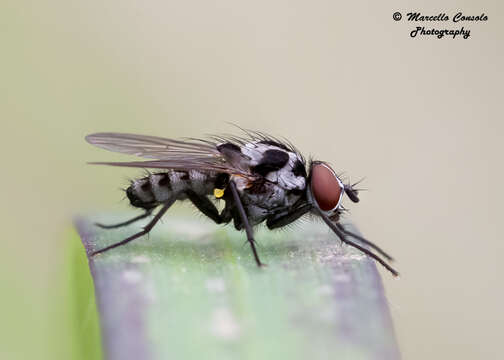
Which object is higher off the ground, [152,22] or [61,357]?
[152,22]

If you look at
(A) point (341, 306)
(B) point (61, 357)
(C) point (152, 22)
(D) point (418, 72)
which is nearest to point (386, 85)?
(D) point (418, 72)

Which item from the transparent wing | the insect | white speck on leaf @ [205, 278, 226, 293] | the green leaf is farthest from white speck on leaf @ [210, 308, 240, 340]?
the insect

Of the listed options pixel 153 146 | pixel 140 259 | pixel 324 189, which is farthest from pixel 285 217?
pixel 140 259

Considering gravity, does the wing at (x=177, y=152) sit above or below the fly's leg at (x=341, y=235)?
above

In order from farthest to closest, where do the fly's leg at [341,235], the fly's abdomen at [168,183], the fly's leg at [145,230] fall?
the fly's abdomen at [168,183]
the fly's leg at [341,235]
the fly's leg at [145,230]

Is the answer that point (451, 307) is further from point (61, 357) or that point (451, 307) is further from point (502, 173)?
point (61, 357)

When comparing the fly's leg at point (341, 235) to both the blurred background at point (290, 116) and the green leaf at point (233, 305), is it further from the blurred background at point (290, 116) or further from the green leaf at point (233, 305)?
the green leaf at point (233, 305)

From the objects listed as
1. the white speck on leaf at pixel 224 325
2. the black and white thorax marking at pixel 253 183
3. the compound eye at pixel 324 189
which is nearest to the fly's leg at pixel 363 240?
the compound eye at pixel 324 189

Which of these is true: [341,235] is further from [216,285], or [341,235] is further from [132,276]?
[132,276]
